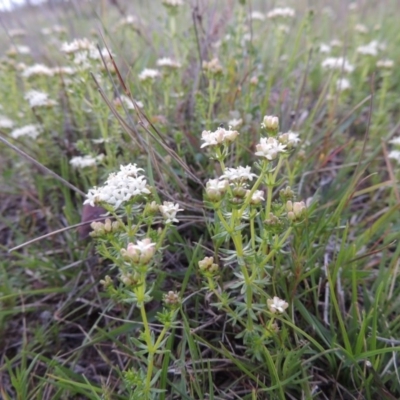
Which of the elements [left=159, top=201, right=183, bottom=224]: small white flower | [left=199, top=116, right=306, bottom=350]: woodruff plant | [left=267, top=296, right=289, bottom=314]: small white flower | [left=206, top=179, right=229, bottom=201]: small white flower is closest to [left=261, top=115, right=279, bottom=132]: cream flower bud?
[left=199, top=116, right=306, bottom=350]: woodruff plant

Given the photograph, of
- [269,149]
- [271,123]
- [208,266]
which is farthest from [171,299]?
[271,123]

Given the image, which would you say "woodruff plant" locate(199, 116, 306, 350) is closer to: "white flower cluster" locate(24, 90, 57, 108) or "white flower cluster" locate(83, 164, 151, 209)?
"white flower cluster" locate(83, 164, 151, 209)

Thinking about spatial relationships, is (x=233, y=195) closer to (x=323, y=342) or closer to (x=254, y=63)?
(x=323, y=342)

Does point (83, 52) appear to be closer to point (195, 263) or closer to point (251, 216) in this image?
point (195, 263)

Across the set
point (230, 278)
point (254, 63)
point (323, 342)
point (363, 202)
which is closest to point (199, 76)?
point (254, 63)

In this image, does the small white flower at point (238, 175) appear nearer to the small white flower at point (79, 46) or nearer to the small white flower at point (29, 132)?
the small white flower at point (79, 46)

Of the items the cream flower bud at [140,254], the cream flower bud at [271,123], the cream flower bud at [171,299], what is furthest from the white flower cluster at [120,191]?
the cream flower bud at [271,123]
